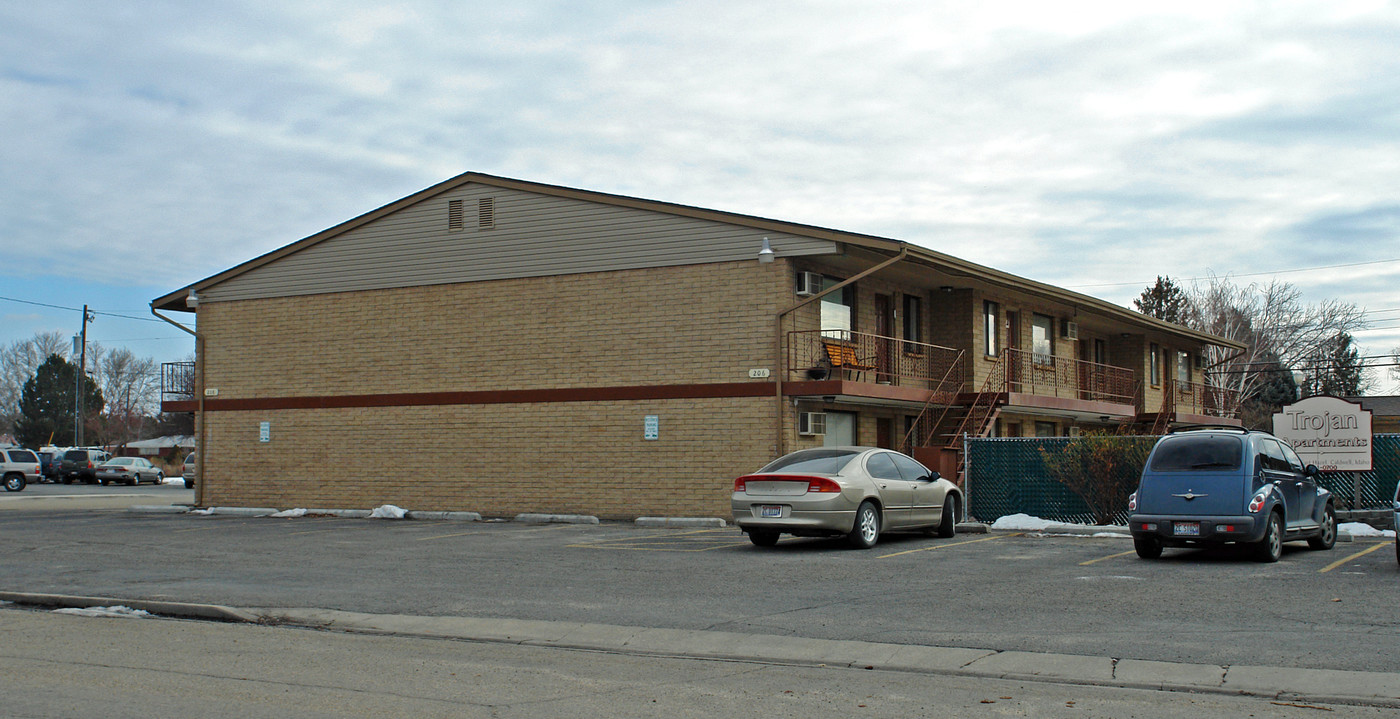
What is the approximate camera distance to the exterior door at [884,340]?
26172 mm

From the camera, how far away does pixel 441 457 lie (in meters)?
26.5

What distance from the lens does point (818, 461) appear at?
1700cm

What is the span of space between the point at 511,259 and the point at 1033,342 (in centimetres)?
1408

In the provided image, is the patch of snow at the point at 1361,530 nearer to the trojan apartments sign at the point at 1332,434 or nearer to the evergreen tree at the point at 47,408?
the trojan apartments sign at the point at 1332,434

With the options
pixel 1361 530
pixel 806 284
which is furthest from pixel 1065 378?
pixel 1361 530

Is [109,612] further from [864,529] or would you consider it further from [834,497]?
[864,529]

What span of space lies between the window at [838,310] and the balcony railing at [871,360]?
177 mm

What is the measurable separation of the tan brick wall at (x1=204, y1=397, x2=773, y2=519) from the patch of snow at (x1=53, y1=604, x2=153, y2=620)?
12993 mm

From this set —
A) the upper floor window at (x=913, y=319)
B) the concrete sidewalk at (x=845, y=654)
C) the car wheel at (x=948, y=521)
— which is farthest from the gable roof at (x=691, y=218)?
the concrete sidewalk at (x=845, y=654)

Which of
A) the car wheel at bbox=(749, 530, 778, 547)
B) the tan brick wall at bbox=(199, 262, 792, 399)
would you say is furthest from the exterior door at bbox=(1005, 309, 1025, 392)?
the car wheel at bbox=(749, 530, 778, 547)

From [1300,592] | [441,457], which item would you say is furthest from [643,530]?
[1300,592]

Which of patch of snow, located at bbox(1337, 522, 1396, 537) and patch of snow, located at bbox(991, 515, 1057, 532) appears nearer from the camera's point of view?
patch of snow, located at bbox(1337, 522, 1396, 537)

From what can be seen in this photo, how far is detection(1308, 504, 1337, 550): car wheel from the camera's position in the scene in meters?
16.1

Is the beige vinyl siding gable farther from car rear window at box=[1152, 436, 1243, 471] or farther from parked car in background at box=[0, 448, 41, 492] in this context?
parked car in background at box=[0, 448, 41, 492]
